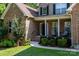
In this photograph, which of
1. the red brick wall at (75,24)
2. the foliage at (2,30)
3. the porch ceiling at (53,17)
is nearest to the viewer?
the red brick wall at (75,24)

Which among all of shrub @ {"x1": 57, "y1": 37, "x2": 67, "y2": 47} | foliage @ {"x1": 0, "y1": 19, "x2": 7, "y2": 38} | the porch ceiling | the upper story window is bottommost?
shrub @ {"x1": 57, "y1": 37, "x2": 67, "y2": 47}

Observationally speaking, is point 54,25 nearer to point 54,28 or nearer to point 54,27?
point 54,27

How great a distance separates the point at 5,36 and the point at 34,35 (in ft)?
11.2

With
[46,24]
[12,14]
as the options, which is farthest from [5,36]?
[46,24]

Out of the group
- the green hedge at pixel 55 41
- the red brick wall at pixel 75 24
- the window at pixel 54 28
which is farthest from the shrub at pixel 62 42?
the window at pixel 54 28

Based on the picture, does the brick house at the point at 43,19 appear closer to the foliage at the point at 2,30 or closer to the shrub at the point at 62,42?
the foliage at the point at 2,30

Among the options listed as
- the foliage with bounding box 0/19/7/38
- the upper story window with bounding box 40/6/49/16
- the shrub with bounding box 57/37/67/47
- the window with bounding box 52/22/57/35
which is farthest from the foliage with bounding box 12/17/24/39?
the upper story window with bounding box 40/6/49/16

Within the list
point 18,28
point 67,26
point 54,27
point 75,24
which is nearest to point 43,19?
point 54,27

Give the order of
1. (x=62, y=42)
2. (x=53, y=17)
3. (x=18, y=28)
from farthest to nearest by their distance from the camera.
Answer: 1. (x=53, y=17)
2. (x=18, y=28)
3. (x=62, y=42)

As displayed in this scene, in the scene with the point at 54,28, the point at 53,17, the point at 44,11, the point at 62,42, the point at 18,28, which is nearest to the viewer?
the point at 62,42

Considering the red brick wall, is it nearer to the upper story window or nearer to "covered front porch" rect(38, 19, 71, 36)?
"covered front porch" rect(38, 19, 71, 36)

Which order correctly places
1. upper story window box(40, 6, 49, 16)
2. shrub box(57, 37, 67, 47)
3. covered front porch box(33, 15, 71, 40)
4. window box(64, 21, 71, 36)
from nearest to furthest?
shrub box(57, 37, 67, 47) → covered front porch box(33, 15, 71, 40) → window box(64, 21, 71, 36) → upper story window box(40, 6, 49, 16)

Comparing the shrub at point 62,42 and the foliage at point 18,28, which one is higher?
the foliage at point 18,28

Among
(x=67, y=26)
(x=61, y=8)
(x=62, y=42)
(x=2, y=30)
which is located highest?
(x=61, y=8)
